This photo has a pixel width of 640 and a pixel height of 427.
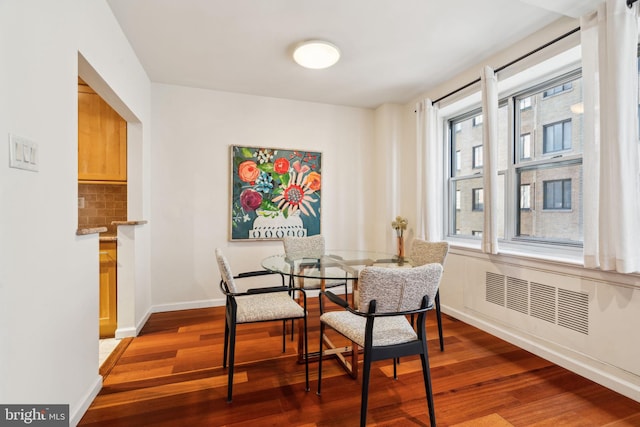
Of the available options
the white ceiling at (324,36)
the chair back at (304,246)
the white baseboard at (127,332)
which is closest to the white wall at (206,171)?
the white ceiling at (324,36)

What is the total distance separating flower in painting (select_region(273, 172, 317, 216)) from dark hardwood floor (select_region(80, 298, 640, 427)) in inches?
67.5

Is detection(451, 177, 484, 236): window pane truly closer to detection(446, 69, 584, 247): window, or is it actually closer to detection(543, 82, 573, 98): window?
detection(446, 69, 584, 247): window

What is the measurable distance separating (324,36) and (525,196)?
7.85 ft

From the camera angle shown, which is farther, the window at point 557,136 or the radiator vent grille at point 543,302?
the window at point 557,136

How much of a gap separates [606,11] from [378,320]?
2432 mm

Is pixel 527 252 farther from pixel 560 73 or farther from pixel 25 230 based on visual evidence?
pixel 25 230

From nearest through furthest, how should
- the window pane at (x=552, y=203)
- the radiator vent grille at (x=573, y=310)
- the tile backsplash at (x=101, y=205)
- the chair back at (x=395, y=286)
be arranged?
1. the chair back at (x=395, y=286)
2. the radiator vent grille at (x=573, y=310)
3. the window pane at (x=552, y=203)
4. the tile backsplash at (x=101, y=205)

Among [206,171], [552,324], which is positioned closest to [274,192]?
[206,171]

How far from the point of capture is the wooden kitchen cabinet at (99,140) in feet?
9.57

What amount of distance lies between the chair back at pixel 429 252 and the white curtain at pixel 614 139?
0.93m

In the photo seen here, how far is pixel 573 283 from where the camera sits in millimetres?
2178

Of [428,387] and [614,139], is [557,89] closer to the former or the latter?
[614,139]

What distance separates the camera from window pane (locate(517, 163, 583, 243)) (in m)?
2.46

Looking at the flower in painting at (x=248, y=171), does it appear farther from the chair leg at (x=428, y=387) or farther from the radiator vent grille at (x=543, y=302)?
the radiator vent grille at (x=543, y=302)
